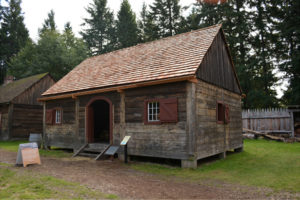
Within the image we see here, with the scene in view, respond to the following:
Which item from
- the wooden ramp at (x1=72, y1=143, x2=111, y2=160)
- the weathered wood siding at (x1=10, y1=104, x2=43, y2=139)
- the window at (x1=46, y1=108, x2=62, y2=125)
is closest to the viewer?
the wooden ramp at (x1=72, y1=143, x2=111, y2=160)

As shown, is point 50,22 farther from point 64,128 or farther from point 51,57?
point 64,128

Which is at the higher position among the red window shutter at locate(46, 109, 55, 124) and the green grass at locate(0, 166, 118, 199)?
the red window shutter at locate(46, 109, 55, 124)

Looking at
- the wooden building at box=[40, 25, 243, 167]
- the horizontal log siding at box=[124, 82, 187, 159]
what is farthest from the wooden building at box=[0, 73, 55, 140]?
the horizontal log siding at box=[124, 82, 187, 159]

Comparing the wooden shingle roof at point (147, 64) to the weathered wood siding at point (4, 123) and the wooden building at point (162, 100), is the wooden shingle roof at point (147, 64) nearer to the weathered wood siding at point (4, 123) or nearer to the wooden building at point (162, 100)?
the wooden building at point (162, 100)

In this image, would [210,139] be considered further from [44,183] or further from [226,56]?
[44,183]

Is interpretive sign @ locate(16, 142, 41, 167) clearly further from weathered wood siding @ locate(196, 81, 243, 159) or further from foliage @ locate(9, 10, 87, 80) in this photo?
foliage @ locate(9, 10, 87, 80)

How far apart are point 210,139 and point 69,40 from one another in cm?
3271

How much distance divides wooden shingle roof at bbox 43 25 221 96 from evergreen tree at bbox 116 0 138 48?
2118cm

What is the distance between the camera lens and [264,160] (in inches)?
412

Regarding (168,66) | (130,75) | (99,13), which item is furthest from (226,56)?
(99,13)

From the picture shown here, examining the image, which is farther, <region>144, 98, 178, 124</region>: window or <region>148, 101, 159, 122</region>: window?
<region>148, 101, 159, 122</region>: window

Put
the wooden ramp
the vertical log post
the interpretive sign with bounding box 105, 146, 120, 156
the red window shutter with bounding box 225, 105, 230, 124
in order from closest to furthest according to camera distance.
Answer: the vertical log post, the interpretive sign with bounding box 105, 146, 120, 156, the wooden ramp, the red window shutter with bounding box 225, 105, 230, 124

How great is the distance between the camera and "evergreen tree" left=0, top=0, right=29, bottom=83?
135 ft

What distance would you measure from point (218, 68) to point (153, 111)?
4.12 meters
